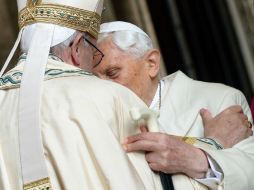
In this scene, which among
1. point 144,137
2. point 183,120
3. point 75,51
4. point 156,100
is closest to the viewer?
point 144,137

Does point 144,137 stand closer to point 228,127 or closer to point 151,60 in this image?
point 228,127

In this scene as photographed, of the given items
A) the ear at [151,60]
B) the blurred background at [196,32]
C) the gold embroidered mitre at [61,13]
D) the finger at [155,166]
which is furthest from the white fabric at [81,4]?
the blurred background at [196,32]

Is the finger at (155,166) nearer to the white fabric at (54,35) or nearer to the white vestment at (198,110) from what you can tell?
the white vestment at (198,110)

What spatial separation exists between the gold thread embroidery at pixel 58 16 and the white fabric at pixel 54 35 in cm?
2

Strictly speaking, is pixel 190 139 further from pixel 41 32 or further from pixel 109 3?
pixel 109 3

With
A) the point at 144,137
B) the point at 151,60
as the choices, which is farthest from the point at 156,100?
the point at 144,137

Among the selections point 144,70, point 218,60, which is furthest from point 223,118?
point 218,60

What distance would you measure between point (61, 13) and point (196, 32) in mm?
3530

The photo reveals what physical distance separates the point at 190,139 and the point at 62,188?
0.67 m

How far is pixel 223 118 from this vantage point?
8.59 feet

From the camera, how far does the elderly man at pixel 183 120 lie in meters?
2.11

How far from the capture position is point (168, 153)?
211cm

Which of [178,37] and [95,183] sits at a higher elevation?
[178,37]

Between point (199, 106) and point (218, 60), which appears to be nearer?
point (199, 106)
